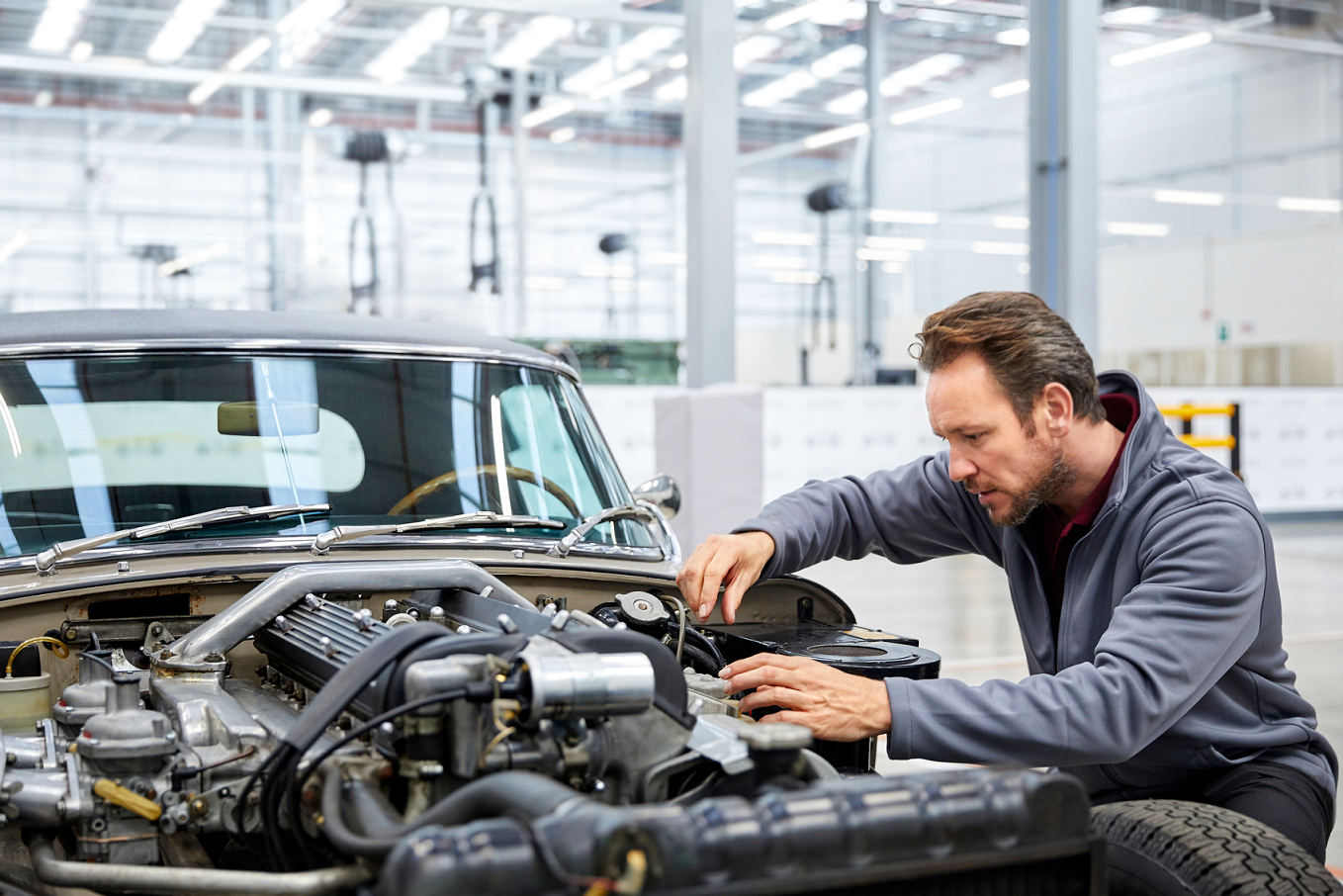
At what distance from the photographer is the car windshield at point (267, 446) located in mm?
2732

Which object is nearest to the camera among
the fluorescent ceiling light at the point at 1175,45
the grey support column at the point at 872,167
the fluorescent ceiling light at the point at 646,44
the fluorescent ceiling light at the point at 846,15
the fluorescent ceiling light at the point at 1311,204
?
the fluorescent ceiling light at the point at 846,15

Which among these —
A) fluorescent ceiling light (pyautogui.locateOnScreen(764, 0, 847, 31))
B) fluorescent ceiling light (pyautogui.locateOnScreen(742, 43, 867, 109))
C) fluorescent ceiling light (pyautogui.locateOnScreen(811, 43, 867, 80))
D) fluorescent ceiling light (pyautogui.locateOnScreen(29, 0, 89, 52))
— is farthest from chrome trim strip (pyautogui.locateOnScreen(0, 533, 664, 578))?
fluorescent ceiling light (pyautogui.locateOnScreen(811, 43, 867, 80))

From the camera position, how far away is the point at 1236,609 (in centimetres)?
215

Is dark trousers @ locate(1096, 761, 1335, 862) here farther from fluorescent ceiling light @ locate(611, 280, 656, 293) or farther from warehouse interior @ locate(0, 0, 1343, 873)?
fluorescent ceiling light @ locate(611, 280, 656, 293)

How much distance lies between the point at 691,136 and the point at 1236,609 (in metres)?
6.18

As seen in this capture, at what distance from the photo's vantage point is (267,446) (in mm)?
2879

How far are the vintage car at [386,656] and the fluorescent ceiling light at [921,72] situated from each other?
67.1 feet

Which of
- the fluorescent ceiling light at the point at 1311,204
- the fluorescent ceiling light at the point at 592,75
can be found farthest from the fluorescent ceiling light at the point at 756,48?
the fluorescent ceiling light at the point at 1311,204

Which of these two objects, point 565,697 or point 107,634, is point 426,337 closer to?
point 107,634

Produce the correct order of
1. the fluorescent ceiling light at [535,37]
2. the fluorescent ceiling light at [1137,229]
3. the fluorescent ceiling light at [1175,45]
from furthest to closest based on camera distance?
the fluorescent ceiling light at [1137,229], the fluorescent ceiling light at [535,37], the fluorescent ceiling light at [1175,45]

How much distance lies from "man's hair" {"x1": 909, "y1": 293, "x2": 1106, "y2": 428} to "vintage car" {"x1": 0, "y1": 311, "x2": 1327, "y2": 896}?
543 mm

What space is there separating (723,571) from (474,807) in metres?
1.00

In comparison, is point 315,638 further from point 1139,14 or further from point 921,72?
point 921,72

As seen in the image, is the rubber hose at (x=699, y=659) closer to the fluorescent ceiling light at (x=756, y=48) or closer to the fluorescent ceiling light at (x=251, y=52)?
the fluorescent ceiling light at (x=251, y=52)
